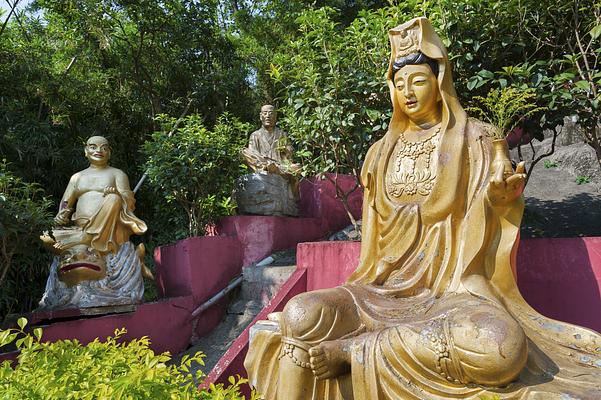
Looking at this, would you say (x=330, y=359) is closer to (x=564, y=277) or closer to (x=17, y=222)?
(x=564, y=277)

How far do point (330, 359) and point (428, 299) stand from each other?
726 mm

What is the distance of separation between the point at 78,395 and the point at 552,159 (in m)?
10.7

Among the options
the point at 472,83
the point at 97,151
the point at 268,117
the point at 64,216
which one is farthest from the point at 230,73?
the point at 472,83

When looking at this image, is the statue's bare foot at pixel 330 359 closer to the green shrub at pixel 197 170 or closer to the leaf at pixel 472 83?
the leaf at pixel 472 83

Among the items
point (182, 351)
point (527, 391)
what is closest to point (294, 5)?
point (182, 351)

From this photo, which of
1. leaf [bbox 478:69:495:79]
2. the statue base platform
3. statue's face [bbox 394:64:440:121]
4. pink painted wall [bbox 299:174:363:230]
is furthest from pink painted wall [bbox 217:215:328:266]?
statue's face [bbox 394:64:440:121]

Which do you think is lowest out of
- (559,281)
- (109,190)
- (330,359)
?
(330,359)

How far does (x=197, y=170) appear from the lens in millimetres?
6898

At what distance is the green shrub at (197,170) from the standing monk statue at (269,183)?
199 mm

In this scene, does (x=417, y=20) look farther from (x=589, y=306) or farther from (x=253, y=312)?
(x=253, y=312)

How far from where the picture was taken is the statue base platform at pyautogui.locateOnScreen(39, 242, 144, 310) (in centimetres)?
563

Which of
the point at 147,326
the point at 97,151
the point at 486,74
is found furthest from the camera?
the point at 97,151

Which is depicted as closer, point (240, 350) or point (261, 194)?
point (240, 350)

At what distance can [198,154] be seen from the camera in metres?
6.88
